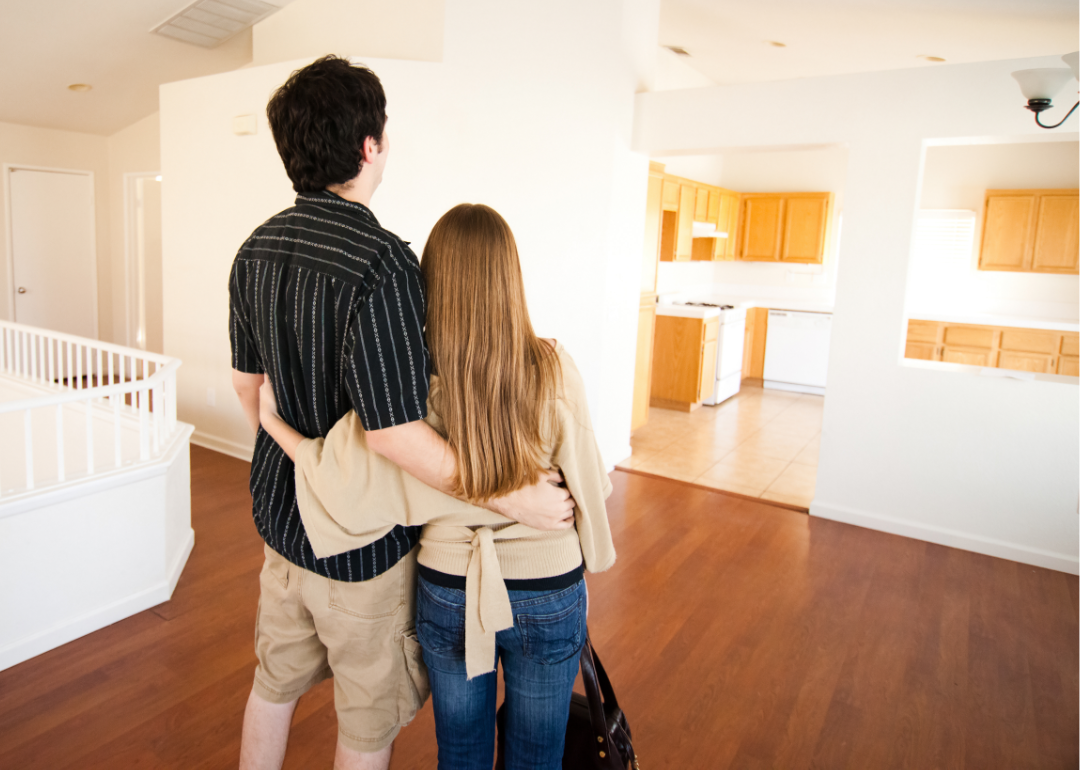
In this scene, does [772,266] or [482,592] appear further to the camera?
[772,266]

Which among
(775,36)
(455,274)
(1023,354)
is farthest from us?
(1023,354)

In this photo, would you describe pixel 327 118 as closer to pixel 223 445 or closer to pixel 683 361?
pixel 223 445

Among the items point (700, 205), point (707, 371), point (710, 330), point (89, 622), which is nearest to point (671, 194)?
point (700, 205)

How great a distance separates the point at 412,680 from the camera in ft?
4.28

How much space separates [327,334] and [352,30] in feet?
12.2

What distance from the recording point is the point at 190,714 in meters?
2.21

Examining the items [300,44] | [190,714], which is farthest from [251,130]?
[190,714]

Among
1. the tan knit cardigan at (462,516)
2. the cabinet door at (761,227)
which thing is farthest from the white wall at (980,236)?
the tan knit cardigan at (462,516)

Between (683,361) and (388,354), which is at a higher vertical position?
(388,354)

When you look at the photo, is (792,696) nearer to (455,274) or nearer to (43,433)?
(455,274)

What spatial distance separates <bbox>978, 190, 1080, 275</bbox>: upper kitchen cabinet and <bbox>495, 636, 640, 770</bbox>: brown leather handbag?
282 inches

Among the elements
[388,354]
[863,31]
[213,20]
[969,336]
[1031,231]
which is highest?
[863,31]

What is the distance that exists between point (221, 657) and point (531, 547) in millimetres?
1853

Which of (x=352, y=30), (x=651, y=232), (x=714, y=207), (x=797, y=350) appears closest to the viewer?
(x=352, y=30)
